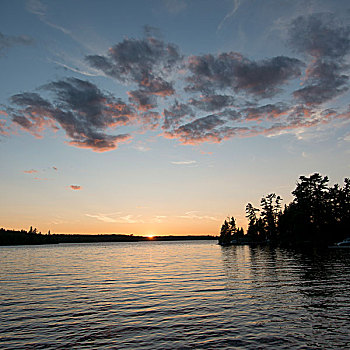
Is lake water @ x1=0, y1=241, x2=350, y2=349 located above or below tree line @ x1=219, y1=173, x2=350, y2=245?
below

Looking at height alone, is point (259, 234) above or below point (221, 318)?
above

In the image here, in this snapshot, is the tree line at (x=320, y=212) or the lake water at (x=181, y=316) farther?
the tree line at (x=320, y=212)

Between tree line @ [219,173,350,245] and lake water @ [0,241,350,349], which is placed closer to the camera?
lake water @ [0,241,350,349]

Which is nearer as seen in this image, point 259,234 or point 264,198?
point 264,198

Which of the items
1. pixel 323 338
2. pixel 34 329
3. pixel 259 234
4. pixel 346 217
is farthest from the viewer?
pixel 259 234

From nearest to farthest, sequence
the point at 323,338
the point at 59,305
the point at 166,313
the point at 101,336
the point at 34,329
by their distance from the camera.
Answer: the point at 323,338
the point at 101,336
the point at 34,329
the point at 166,313
the point at 59,305

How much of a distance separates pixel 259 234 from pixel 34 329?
568 ft

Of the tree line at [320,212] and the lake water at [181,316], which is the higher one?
the tree line at [320,212]

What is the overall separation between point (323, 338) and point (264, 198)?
157 meters

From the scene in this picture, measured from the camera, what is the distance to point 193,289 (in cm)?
2916

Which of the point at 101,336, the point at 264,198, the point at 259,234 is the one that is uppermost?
the point at 264,198

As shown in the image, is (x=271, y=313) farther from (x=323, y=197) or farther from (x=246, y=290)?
(x=323, y=197)

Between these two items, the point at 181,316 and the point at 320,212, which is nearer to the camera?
the point at 181,316

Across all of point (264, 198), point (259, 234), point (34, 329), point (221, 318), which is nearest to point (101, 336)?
point (34, 329)
